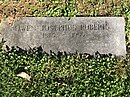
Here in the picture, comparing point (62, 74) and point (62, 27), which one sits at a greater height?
point (62, 27)

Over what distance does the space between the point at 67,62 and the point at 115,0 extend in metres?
1.55

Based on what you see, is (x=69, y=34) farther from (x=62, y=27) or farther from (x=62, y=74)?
(x=62, y=74)

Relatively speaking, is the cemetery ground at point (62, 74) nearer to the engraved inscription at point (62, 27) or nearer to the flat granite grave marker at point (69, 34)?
the flat granite grave marker at point (69, 34)

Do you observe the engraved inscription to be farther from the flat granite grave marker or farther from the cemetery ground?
the cemetery ground

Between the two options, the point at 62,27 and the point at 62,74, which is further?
the point at 62,27

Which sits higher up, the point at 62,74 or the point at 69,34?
the point at 69,34

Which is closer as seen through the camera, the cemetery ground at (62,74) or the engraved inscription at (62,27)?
the cemetery ground at (62,74)

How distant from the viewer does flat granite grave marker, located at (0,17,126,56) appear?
561 centimetres

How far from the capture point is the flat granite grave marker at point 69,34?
18.4ft

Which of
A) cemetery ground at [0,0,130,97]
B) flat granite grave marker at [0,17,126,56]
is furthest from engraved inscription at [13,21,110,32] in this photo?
cemetery ground at [0,0,130,97]

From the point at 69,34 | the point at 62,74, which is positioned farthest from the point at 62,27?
the point at 62,74

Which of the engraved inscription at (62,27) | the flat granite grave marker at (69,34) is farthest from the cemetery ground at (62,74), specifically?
the engraved inscription at (62,27)

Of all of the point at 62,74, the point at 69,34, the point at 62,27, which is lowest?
the point at 62,74

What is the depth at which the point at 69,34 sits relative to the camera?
18.7ft
